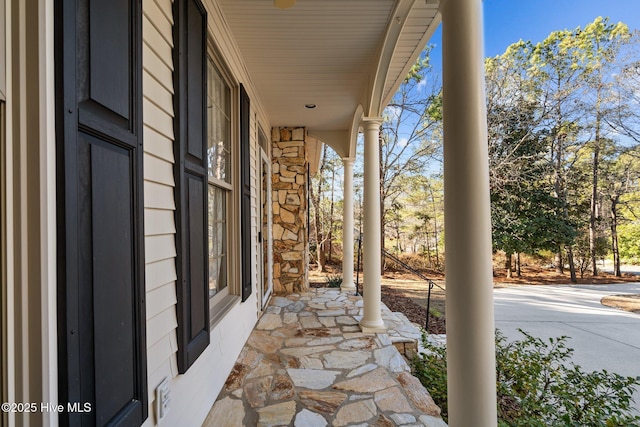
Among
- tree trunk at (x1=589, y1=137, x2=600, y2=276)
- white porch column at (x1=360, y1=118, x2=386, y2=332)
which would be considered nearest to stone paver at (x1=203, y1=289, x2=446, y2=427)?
white porch column at (x1=360, y1=118, x2=386, y2=332)

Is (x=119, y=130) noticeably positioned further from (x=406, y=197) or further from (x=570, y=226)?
(x=570, y=226)

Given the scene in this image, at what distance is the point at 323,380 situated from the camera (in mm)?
2158

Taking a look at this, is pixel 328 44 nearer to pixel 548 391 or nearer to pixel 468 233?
pixel 468 233

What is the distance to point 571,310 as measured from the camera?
5.69 m

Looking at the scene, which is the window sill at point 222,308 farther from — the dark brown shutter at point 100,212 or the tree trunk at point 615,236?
the tree trunk at point 615,236

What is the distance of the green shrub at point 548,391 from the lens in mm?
1742

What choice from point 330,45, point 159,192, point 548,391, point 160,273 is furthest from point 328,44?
point 548,391

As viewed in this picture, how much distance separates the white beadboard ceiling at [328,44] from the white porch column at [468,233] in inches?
16.9

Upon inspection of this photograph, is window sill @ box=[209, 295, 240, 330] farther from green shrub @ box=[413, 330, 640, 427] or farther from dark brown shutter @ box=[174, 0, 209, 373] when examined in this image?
green shrub @ box=[413, 330, 640, 427]

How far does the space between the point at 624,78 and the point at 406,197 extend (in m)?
6.62

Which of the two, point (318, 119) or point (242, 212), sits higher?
point (318, 119)

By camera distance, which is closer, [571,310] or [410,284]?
[571,310]

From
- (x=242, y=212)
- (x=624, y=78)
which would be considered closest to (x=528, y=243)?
(x=624, y=78)

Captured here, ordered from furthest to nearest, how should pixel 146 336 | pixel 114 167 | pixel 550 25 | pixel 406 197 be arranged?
pixel 406 197
pixel 550 25
pixel 146 336
pixel 114 167
